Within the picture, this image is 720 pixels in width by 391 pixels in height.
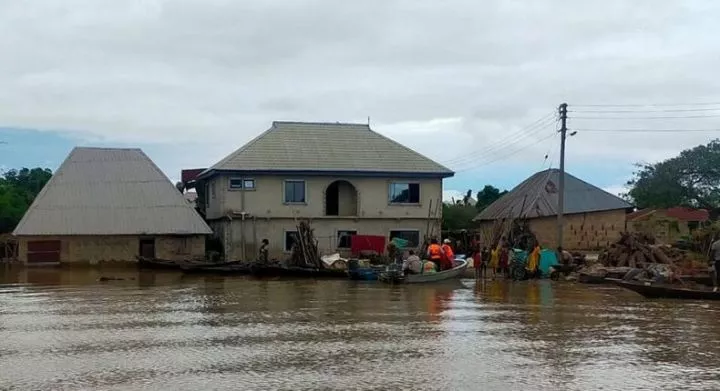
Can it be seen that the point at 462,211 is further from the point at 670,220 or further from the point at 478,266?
the point at 478,266

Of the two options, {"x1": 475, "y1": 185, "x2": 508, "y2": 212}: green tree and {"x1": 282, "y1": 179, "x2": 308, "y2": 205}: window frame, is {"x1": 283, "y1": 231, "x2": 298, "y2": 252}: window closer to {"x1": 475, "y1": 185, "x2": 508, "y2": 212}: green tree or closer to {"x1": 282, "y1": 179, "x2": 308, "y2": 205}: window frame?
{"x1": 282, "y1": 179, "x2": 308, "y2": 205}: window frame

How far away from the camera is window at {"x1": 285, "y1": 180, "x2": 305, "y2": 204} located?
138 feet

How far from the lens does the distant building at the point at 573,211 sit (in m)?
46.2

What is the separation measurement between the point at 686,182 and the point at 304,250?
3245 cm

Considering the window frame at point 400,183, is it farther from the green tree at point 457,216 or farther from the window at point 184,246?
the green tree at point 457,216

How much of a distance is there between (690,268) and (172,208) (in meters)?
24.4

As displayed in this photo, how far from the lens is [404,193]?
43.4 m

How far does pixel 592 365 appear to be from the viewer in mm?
12562

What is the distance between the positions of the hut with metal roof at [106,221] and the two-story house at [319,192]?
1.97 m

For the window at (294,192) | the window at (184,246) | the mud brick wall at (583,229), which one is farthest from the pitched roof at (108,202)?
the mud brick wall at (583,229)

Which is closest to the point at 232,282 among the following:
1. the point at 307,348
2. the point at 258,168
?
the point at 258,168

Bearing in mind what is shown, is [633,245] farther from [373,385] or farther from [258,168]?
[373,385]

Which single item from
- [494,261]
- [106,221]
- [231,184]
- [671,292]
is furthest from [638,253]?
[106,221]

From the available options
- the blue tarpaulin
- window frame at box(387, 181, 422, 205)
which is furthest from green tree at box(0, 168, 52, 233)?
the blue tarpaulin
